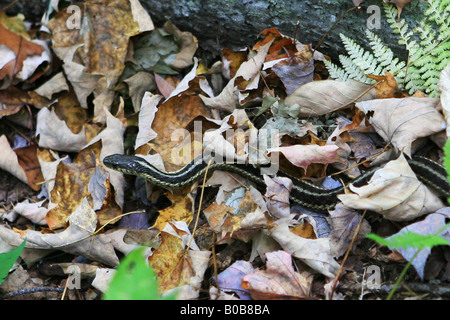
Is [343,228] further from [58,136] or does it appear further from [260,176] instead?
[58,136]

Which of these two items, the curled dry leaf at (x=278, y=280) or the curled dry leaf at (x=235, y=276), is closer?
the curled dry leaf at (x=278, y=280)

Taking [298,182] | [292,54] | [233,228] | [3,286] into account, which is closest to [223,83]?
[292,54]

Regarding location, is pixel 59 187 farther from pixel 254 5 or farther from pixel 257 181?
pixel 254 5

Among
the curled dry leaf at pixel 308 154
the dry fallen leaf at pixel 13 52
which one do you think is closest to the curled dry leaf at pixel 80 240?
the curled dry leaf at pixel 308 154

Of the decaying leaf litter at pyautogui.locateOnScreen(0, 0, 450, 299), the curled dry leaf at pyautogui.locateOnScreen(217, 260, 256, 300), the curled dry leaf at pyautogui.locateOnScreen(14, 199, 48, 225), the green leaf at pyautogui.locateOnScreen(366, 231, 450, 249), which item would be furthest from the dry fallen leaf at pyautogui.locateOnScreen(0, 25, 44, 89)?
the green leaf at pyautogui.locateOnScreen(366, 231, 450, 249)

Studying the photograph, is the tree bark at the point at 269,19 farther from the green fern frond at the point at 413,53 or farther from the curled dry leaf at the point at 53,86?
the curled dry leaf at the point at 53,86

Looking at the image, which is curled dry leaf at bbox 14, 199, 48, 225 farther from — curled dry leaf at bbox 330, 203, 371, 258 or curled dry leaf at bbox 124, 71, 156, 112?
curled dry leaf at bbox 330, 203, 371, 258

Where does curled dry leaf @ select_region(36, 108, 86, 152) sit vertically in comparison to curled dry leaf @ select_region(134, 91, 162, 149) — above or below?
below

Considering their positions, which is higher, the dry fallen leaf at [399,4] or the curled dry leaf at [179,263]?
the dry fallen leaf at [399,4]

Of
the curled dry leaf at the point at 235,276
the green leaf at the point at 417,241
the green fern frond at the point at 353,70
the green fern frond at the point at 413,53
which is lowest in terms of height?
the curled dry leaf at the point at 235,276
